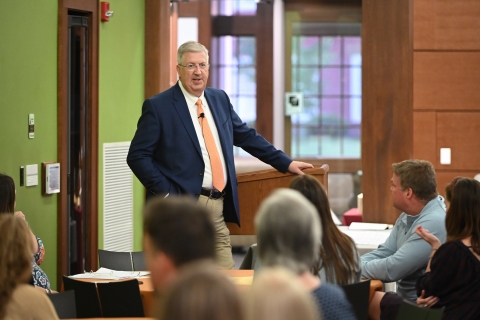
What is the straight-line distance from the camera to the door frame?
5.71m

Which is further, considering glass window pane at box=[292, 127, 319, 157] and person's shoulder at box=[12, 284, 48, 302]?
glass window pane at box=[292, 127, 319, 157]

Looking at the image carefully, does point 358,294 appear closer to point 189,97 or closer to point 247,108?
point 189,97

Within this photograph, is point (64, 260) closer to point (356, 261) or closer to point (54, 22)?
point (54, 22)

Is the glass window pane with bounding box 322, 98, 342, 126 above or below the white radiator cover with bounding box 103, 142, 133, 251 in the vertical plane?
above

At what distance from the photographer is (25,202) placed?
529 cm

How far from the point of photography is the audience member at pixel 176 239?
1730 millimetres

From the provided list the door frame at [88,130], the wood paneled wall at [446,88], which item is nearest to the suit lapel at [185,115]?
the door frame at [88,130]

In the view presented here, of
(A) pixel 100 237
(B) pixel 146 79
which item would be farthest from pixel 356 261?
(B) pixel 146 79

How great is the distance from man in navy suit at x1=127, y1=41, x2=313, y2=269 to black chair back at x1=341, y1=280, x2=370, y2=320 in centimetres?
140

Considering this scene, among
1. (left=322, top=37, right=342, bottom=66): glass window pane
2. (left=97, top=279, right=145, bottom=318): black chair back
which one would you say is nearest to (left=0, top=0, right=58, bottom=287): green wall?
(left=97, top=279, right=145, bottom=318): black chair back

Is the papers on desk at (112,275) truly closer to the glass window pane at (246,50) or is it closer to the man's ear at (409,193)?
the man's ear at (409,193)

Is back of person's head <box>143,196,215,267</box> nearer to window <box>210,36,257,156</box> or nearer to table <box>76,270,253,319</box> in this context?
table <box>76,270,253,319</box>

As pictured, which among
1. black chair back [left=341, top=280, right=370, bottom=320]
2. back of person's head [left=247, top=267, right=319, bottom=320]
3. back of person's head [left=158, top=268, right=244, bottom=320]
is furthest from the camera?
black chair back [left=341, top=280, right=370, bottom=320]

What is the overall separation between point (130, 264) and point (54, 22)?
2.16m
